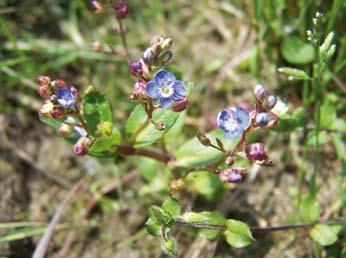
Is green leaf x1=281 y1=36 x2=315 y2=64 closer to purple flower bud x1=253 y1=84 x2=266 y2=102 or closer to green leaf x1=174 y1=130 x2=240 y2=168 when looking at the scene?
green leaf x1=174 y1=130 x2=240 y2=168

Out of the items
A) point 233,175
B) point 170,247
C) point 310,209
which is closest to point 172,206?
point 170,247

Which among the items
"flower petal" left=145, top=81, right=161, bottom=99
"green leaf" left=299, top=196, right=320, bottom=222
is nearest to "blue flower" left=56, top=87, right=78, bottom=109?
"flower petal" left=145, top=81, right=161, bottom=99

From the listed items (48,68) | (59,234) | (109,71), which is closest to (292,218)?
(59,234)

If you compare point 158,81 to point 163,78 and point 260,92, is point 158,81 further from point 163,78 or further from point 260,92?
point 260,92

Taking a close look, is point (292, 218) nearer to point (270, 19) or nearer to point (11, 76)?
point (270, 19)

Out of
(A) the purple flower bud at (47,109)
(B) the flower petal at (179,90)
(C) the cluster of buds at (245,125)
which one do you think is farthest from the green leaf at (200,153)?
(A) the purple flower bud at (47,109)

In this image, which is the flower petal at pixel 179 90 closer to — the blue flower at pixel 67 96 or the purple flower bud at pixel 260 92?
the purple flower bud at pixel 260 92
